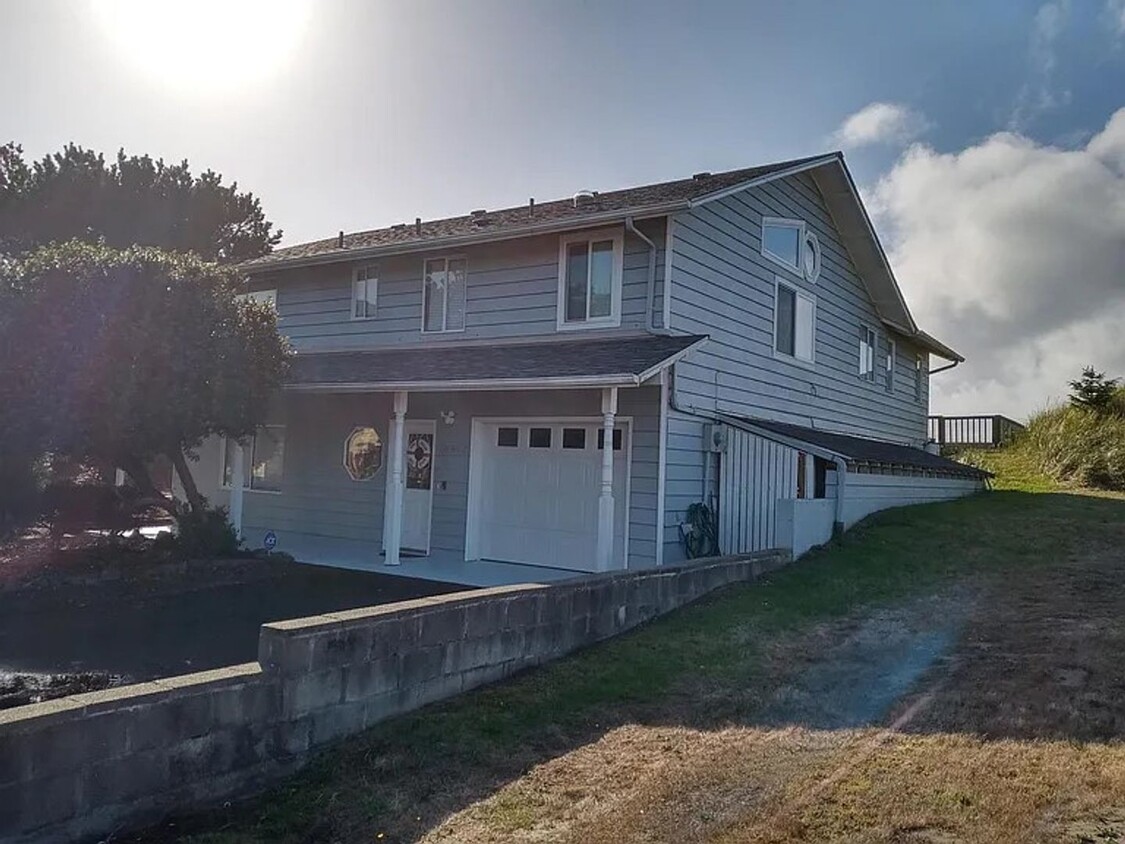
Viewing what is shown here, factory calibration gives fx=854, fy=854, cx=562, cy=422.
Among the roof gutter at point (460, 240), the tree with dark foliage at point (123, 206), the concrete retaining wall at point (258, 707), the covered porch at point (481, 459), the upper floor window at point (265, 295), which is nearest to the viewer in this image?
the concrete retaining wall at point (258, 707)

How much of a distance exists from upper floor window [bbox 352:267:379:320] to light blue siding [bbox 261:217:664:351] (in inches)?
4.3

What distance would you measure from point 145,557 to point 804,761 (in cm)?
922

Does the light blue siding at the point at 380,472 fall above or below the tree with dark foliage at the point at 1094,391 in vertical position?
below

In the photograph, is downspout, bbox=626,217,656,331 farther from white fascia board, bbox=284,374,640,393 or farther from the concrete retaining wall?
the concrete retaining wall

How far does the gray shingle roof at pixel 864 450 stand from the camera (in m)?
13.2

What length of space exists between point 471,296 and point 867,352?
9.80 metres

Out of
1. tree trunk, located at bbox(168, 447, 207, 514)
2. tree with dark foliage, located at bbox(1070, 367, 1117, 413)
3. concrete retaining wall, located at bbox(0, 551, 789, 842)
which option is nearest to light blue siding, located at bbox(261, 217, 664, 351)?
tree trunk, located at bbox(168, 447, 207, 514)

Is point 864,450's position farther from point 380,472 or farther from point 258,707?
point 258,707

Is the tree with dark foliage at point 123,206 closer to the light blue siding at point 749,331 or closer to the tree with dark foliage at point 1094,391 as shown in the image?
the light blue siding at point 749,331

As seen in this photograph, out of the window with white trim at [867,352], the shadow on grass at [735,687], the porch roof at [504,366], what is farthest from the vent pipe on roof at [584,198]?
the window with white trim at [867,352]

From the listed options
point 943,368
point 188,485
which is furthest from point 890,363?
point 188,485

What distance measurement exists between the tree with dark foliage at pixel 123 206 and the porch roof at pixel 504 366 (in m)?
17.2

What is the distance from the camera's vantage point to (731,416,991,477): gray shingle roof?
43.4 feet

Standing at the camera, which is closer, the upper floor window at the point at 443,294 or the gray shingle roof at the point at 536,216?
the gray shingle roof at the point at 536,216
